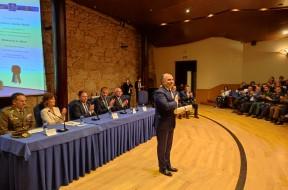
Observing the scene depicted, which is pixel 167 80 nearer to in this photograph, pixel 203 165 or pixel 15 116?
pixel 203 165

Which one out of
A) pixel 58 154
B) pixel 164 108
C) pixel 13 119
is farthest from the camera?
pixel 13 119

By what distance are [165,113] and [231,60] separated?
9221 millimetres

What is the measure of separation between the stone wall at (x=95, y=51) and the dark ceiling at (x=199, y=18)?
13.6 inches

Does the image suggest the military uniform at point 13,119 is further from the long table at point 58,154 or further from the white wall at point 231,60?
the white wall at point 231,60

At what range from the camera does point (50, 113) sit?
3.54 m

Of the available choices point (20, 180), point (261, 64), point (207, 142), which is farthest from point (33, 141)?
point (261, 64)

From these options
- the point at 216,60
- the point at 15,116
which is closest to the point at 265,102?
the point at 216,60

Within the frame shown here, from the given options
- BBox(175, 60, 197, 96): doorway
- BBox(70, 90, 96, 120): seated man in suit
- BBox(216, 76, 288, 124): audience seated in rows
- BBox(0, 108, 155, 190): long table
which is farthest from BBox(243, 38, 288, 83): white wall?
BBox(70, 90, 96, 120): seated man in suit

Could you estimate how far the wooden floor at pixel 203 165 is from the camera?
3030mm

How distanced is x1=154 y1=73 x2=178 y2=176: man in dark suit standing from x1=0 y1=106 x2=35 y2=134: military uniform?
5.71 feet

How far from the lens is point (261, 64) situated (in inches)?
427

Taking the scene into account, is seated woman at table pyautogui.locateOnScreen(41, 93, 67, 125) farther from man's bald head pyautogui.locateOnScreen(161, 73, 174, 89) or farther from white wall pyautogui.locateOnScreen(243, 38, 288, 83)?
white wall pyautogui.locateOnScreen(243, 38, 288, 83)

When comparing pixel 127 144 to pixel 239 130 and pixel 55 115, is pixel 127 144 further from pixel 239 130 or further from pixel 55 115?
pixel 239 130

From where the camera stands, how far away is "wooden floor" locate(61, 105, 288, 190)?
119 inches
